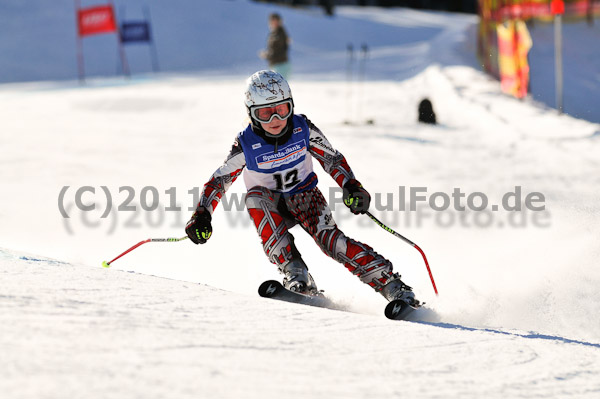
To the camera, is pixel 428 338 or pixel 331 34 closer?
pixel 428 338

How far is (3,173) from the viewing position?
8680mm

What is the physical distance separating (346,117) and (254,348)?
10.7 m

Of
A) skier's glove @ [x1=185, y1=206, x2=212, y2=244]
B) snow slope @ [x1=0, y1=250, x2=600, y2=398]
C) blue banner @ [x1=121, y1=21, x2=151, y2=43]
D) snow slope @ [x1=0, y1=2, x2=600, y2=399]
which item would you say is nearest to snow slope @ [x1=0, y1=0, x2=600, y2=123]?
blue banner @ [x1=121, y1=21, x2=151, y2=43]

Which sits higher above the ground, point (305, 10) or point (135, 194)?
point (305, 10)

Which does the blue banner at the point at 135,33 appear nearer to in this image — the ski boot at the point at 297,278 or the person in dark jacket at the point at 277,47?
the person in dark jacket at the point at 277,47

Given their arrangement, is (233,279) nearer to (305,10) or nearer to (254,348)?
(254,348)

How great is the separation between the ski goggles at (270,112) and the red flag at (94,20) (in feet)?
62.0

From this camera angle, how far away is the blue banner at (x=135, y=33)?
2398 cm

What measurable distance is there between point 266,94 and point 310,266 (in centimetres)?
163

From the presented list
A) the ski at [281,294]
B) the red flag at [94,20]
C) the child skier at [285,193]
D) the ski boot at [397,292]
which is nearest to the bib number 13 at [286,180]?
the child skier at [285,193]

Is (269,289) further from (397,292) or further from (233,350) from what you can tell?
(233,350)

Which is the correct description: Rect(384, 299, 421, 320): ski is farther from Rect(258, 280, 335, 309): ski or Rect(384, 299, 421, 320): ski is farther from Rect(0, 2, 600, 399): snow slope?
Rect(258, 280, 335, 309): ski

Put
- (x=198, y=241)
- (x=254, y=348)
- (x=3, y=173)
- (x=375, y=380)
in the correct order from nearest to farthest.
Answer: (x=375, y=380)
(x=254, y=348)
(x=198, y=241)
(x=3, y=173)

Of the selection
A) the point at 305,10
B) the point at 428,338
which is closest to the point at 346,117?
the point at 428,338
